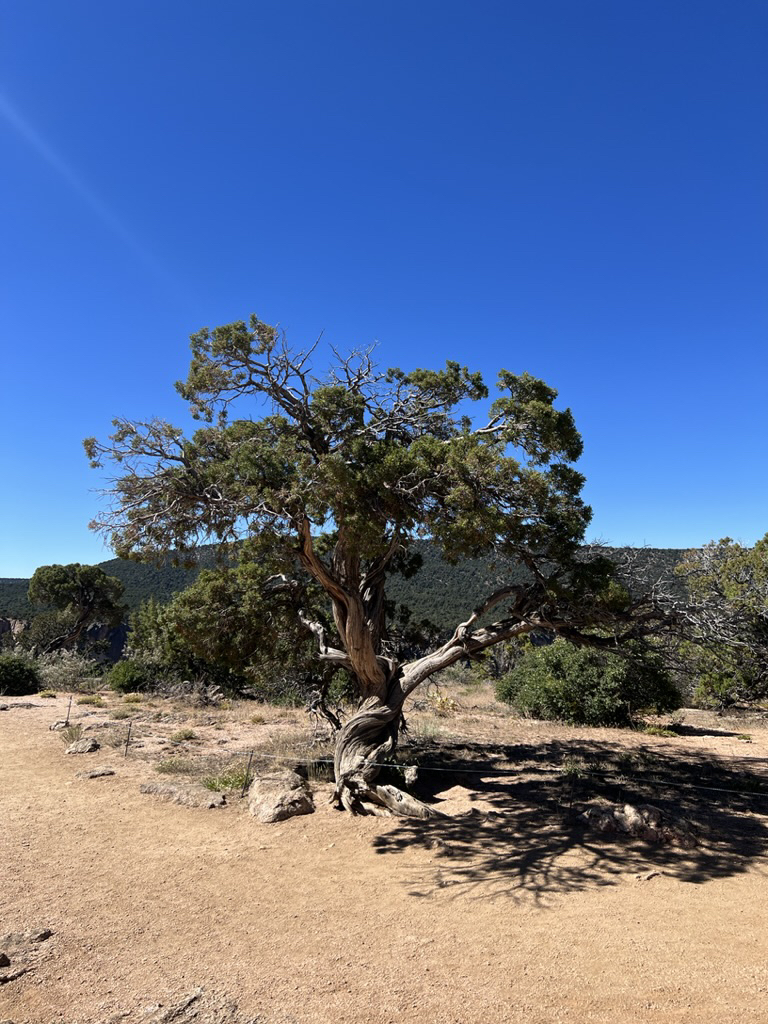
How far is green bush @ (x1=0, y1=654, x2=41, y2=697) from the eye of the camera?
22969 mm

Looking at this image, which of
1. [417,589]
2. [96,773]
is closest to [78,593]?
[417,589]

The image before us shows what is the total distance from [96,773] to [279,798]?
14.2 ft

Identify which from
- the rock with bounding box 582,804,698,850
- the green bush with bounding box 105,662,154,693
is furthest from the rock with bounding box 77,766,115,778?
the green bush with bounding box 105,662,154,693

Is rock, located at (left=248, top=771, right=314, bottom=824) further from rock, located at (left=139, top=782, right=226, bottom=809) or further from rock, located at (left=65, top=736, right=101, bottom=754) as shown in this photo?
rock, located at (left=65, top=736, right=101, bottom=754)

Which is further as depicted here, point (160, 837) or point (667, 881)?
point (160, 837)

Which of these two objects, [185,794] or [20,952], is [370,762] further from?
[20,952]

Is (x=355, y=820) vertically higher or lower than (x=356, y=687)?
lower

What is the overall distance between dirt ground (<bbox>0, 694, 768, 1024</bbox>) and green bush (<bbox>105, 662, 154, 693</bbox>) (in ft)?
43.0

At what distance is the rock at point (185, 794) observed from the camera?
10008 mm

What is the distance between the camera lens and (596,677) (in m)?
20.1

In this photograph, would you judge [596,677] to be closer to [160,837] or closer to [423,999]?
[160,837]

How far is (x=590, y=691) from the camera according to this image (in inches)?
788

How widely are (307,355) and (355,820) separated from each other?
25.2ft

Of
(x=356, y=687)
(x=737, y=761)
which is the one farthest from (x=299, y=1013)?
(x=737, y=761)
